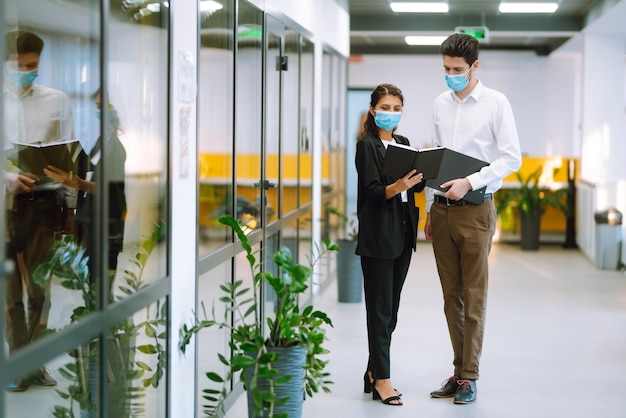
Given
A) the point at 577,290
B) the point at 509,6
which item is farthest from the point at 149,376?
the point at 509,6

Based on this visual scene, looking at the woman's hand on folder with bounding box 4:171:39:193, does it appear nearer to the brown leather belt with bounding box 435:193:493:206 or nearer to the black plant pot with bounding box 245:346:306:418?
the black plant pot with bounding box 245:346:306:418

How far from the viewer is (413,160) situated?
4.35 metres

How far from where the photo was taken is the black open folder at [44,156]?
3760 mm

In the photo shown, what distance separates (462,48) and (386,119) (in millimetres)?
513

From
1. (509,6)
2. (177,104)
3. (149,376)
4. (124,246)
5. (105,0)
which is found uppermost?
(509,6)

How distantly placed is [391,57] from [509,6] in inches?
250

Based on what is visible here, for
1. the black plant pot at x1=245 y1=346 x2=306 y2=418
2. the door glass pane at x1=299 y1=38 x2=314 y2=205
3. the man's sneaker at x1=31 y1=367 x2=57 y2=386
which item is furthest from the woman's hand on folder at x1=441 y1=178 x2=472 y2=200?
the door glass pane at x1=299 y1=38 x2=314 y2=205

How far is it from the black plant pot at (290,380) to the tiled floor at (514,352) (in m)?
0.93

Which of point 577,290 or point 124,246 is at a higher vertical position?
point 124,246

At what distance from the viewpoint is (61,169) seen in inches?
151

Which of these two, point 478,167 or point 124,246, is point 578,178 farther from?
point 124,246

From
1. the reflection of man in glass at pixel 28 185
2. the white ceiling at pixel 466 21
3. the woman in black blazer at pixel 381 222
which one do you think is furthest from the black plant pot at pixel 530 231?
the reflection of man in glass at pixel 28 185

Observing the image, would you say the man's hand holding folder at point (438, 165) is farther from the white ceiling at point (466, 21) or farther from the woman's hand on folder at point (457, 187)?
the white ceiling at point (466, 21)

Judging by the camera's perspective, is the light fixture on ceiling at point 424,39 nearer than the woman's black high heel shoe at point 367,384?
No
